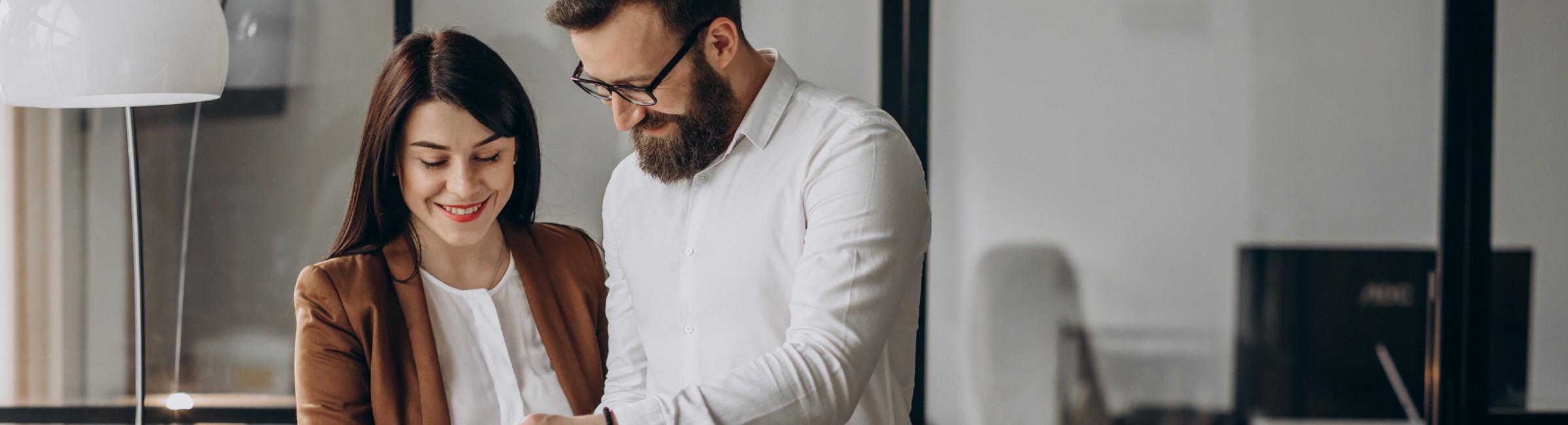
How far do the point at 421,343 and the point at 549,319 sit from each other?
21cm

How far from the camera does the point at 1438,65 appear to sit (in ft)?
9.43

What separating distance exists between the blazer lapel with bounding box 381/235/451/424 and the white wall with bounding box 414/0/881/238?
1.15 m

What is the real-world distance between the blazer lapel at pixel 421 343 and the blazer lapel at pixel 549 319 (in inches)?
6.5

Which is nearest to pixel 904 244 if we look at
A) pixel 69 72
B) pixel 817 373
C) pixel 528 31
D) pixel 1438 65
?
pixel 817 373

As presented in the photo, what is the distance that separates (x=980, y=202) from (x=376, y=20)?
5.52 ft

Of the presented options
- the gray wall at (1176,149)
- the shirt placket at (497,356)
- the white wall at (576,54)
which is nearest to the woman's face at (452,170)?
the shirt placket at (497,356)

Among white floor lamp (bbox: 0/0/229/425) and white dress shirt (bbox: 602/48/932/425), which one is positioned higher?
white floor lamp (bbox: 0/0/229/425)

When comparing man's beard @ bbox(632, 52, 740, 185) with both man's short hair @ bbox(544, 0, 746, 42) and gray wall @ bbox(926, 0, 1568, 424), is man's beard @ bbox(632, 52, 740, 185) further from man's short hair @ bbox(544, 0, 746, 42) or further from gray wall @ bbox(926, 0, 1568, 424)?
gray wall @ bbox(926, 0, 1568, 424)

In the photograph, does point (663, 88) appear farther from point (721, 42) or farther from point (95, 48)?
point (95, 48)

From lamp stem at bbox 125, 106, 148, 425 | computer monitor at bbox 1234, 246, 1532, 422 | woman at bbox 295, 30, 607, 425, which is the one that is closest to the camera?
woman at bbox 295, 30, 607, 425

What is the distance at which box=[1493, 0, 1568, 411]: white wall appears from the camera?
2881 millimetres

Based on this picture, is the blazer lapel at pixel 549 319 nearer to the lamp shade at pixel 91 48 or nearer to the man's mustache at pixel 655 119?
the man's mustache at pixel 655 119

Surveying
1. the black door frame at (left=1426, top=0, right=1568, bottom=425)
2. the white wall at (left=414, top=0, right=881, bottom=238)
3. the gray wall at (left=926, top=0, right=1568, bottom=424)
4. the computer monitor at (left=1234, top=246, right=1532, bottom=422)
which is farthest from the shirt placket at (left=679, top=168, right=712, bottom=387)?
the black door frame at (left=1426, top=0, right=1568, bottom=425)

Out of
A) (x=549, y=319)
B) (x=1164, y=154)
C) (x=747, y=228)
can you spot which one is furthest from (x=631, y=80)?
(x=1164, y=154)
